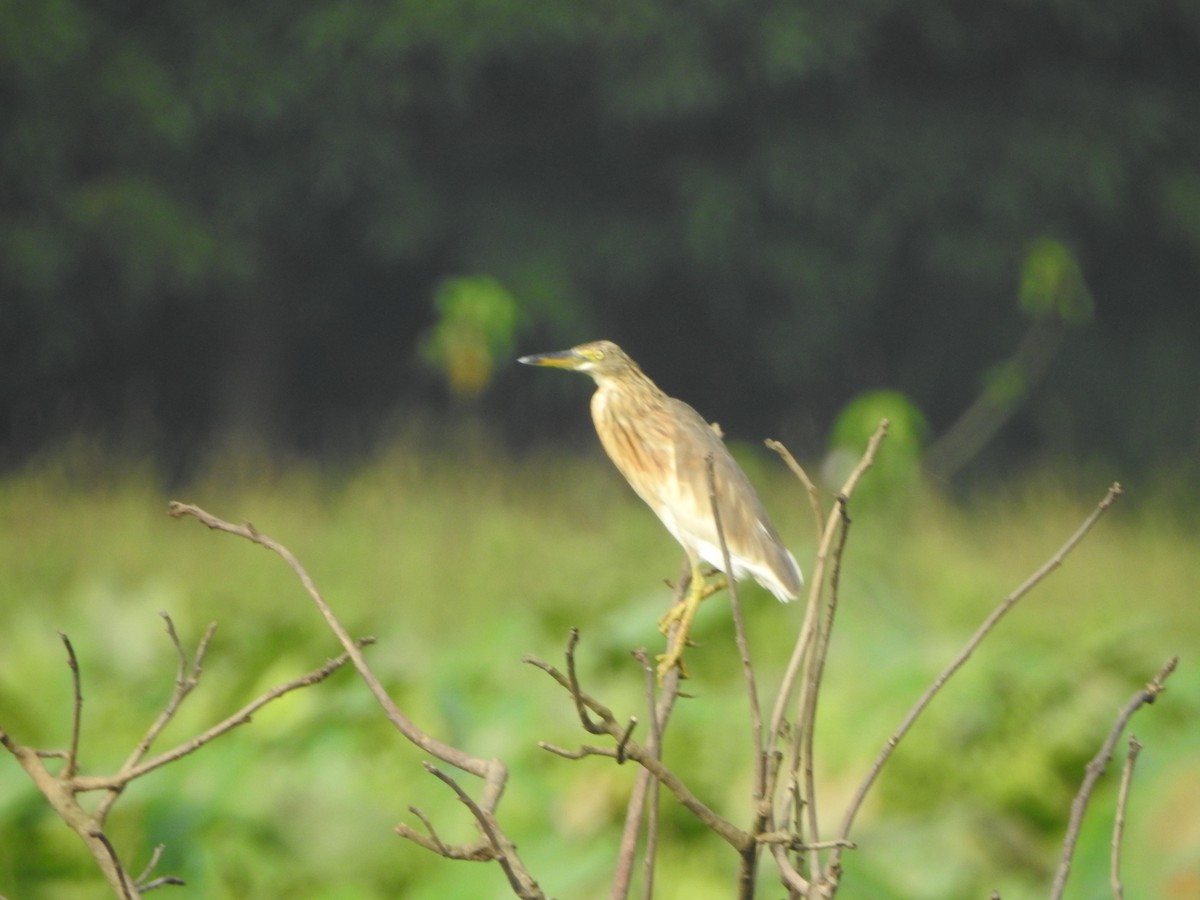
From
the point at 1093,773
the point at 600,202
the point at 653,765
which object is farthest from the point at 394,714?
the point at 600,202

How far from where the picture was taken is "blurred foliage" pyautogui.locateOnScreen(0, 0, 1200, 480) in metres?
13.2

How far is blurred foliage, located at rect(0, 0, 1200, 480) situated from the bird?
11.6 metres

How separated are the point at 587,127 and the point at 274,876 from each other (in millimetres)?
13411

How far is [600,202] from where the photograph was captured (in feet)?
48.8

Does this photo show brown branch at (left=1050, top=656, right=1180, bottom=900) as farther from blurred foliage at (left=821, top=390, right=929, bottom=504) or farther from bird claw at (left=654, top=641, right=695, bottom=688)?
blurred foliage at (left=821, top=390, right=929, bottom=504)

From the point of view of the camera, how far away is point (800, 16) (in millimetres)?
13750

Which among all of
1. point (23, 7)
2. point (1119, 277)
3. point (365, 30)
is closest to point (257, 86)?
point (365, 30)

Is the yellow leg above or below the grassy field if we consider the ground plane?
above

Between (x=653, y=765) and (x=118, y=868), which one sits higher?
(x=653, y=765)

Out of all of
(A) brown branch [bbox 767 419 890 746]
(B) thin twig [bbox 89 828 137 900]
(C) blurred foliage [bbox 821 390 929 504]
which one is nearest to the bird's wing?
(A) brown branch [bbox 767 419 890 746]

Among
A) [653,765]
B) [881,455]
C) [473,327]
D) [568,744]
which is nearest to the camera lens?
[653,765]

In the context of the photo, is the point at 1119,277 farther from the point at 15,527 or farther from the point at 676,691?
the point at 676,691

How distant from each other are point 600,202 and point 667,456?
13819mm

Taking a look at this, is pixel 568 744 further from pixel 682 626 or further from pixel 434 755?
pixel 434 755
